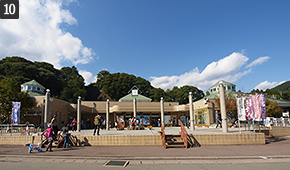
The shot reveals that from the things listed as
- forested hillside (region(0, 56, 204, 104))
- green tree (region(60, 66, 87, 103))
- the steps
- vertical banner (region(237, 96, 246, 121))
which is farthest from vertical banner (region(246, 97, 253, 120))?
Result: green tree (region(60, 66, 87, 103))

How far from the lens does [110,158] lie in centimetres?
757

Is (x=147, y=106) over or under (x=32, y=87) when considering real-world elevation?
under

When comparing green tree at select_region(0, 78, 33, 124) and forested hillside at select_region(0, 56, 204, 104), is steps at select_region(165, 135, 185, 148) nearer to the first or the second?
green tree at select_region(0, 78, 33, 124)

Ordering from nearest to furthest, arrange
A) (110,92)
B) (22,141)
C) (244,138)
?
(244,138), (22,141), (110,92)

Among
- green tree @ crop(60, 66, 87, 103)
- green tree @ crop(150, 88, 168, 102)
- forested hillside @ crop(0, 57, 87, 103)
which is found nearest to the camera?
forested hillside @ crop(0, 57, 87, 103)

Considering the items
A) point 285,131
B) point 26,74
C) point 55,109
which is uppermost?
point 26,74

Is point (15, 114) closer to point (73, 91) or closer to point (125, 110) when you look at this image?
point (125, 110)

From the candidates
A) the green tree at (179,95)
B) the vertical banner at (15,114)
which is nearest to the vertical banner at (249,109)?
the vertical banner at (15,114)

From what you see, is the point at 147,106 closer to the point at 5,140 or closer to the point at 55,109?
the point at 55,109

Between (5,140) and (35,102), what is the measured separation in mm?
15486

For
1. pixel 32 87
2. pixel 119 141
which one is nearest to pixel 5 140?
pixel 119 141

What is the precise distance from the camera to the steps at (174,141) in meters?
9.63

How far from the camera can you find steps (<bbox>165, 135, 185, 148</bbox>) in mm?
9633

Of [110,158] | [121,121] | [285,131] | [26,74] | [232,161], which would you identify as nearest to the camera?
Answer: [232,161]
